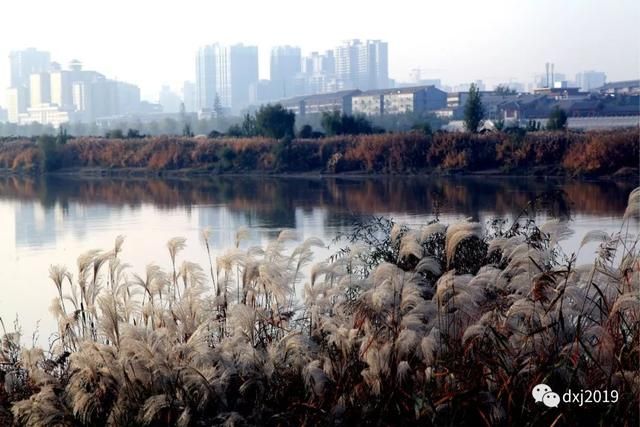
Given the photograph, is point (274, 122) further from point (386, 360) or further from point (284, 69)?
point (284, 69)

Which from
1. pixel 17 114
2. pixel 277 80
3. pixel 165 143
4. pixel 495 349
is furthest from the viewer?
pixel 277 80

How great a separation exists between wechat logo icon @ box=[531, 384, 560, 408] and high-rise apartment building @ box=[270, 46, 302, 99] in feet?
254

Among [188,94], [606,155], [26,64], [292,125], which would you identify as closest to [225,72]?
[26,64]

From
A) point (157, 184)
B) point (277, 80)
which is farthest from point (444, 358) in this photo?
point (277, 80)

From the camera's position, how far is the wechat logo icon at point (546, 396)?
3.35 metres

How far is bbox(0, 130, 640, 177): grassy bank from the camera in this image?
67.4ft

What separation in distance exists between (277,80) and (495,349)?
267ft

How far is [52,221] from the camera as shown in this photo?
1435 centimetres

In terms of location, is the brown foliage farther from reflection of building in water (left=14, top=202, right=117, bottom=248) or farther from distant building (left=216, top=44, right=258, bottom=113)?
distant building (left=216, top=44, right=258, bottom=113)

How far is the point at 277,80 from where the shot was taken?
8425 cm

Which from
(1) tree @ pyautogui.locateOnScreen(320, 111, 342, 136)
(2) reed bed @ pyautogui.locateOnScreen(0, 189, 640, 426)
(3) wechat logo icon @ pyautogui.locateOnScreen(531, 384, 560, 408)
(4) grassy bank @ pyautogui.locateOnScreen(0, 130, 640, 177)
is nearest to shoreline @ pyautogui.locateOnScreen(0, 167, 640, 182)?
(4) grassy bank @ pyautogui.locateOnScreen(0, 130, 640, 177)

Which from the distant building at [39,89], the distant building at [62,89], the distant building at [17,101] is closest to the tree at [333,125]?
the distant building at [39,89]

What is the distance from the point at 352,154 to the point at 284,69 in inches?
2576

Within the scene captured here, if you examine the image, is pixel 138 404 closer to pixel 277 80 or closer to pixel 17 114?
pixel 17 114
